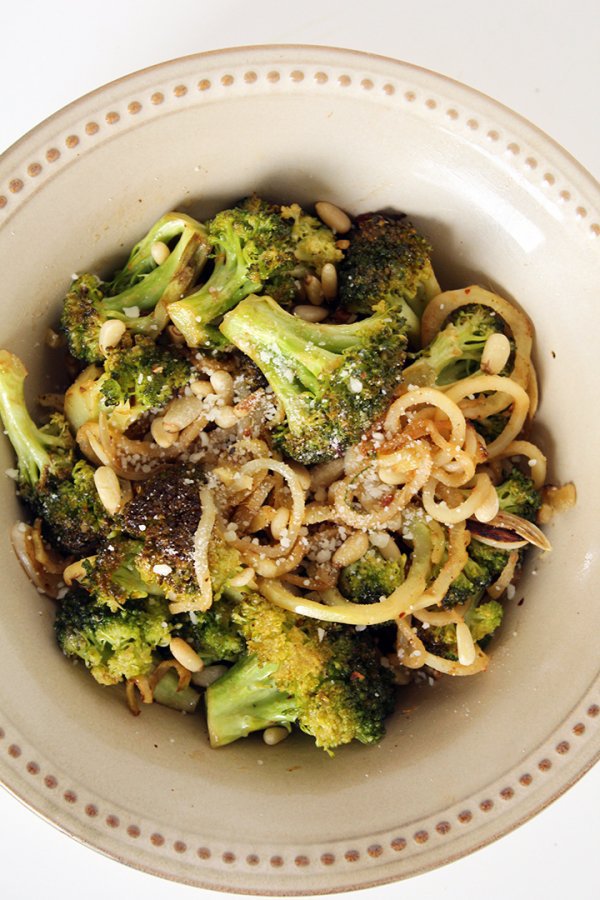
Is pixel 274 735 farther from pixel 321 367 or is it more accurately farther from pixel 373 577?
pixel 321 367

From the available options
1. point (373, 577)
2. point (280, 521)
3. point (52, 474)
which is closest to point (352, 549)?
point (373, 577)

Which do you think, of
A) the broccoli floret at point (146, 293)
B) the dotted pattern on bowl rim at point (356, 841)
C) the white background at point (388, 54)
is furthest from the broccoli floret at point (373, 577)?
the white background at point (388, 54)

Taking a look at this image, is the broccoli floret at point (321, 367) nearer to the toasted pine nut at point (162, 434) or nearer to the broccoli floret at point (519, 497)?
the toasted pine nut at point (162, 434)

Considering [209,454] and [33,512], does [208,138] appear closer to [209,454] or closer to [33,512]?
[209,454]

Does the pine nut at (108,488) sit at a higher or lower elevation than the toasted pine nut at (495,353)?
lower

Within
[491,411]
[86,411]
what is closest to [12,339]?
[86,411]

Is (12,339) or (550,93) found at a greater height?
(550,93)
